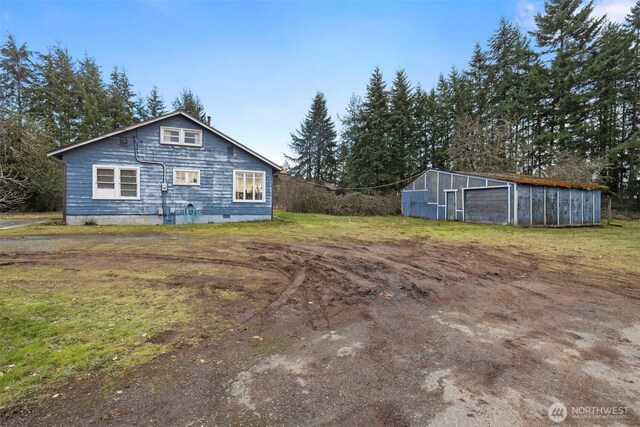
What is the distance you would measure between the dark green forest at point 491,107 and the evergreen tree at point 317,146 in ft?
20.3

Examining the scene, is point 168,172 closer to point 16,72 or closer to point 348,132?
point 16,72

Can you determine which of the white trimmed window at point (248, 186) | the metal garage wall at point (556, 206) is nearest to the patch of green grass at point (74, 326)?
the white trimmed window at point (248, 186)

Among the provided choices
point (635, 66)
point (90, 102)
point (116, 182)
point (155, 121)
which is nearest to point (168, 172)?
point (116, 182)

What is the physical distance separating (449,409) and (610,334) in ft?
9.04

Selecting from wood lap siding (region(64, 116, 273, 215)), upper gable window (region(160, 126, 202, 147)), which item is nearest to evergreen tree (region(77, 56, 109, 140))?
wood lap siding (region(64, 116, 273, 215))

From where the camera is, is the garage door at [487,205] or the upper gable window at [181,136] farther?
A: the garage door at [487,205]

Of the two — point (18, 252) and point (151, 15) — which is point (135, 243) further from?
point (151, 15)

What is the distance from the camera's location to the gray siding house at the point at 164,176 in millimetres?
14320

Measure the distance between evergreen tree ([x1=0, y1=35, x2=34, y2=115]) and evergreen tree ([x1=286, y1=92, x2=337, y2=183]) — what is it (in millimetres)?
28225

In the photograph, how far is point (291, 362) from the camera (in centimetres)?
281

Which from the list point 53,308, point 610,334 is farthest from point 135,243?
point 610,334

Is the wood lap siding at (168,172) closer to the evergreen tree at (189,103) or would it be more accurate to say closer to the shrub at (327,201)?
the shrub at (327,201)

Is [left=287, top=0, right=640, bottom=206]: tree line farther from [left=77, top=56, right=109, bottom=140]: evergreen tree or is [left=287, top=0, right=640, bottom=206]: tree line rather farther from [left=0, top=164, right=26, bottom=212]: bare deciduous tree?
[left=77, top=56, right=109, bottom=140]: evergreen tree

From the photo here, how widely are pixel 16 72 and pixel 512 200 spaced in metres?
42.0
